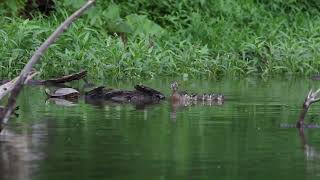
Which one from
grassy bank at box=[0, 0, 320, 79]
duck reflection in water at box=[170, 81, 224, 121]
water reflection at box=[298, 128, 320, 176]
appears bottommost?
water reflection at box=[298, 128, 320, 176]

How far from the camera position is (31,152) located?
774 centimetres

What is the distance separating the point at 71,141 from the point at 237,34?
13.2m

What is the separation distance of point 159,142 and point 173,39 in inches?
475

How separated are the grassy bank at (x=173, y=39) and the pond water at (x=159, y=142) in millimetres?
4583

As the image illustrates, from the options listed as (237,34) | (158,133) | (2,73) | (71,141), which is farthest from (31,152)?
(237,34)

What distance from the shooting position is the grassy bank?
17.0m

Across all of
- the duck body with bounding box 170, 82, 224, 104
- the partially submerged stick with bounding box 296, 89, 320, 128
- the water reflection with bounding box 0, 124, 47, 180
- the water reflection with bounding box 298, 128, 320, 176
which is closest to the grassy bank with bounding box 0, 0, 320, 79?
the duck body with bounding box 170, 82, 224, 104

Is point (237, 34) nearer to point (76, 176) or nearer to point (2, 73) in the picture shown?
point (2, 73)

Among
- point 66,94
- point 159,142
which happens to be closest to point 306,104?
point 159,142

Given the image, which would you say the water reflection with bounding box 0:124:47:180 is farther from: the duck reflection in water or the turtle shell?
the turtle shell

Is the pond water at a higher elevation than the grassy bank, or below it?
below

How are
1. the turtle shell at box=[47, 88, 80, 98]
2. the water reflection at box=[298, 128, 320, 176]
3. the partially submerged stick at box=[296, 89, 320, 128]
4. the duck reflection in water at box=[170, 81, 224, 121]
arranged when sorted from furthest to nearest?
the turtle shell at box=[47, 88, 80, 98] < the duck reflection in water at box=[170, 81, 224, 121] < the partially submerged stick at box=[296, 89, 320, 128] < the water reflection at box=[298, 128, 320, 176]

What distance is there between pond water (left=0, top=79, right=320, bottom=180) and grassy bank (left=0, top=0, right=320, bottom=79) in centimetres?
458

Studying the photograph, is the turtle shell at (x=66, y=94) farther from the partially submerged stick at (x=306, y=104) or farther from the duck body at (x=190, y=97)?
the partially submerged stick at (x=306, y=104)
